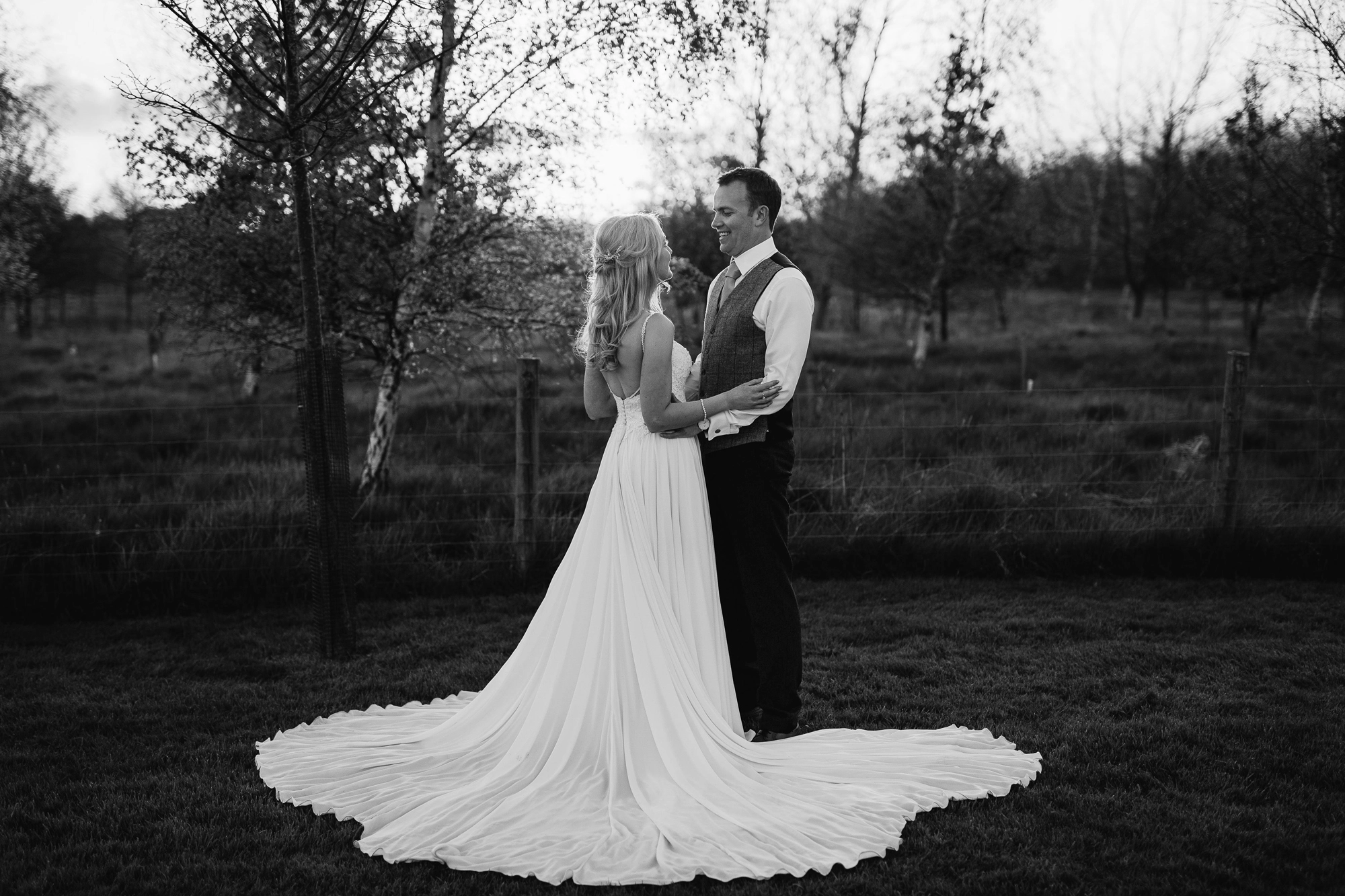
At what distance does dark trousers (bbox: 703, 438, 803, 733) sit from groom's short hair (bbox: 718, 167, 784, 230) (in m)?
1.01

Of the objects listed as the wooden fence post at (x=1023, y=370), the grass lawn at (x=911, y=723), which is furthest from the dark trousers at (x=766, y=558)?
the wooden fence post at (x=1023, y=370)

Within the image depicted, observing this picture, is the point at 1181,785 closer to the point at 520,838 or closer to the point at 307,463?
the point at 520,838

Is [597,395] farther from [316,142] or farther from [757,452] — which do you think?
[316,142]

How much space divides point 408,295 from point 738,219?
15.7 ft

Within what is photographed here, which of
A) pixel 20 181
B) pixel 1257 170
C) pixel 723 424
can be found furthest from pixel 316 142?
pixel 20 181

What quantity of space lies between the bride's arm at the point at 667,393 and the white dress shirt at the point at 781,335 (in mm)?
41

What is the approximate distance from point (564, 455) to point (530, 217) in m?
3.17

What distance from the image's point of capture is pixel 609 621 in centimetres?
403

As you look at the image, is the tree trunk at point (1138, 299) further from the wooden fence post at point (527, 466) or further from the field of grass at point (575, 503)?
the wooden fence post at point (527, 466)

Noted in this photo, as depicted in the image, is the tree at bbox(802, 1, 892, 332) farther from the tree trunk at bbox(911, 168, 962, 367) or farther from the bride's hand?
the bride's hand

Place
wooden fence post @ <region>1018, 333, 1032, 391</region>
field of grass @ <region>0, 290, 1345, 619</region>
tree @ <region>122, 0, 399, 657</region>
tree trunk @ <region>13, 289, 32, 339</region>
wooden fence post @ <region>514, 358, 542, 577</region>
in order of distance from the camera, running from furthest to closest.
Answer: tree trunk @ <region>13, 289, 32, 339</region>, wooden fence post @ <region>1018, 333, 1032, 391</region>, wooden fence post @ <region>514, 358, 542, 577</region>, field of grass @ <region>0, 290, 1345, 619</region>, tree @ <region>122, 0, 399, 657</region>

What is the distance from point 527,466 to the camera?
6.94 m

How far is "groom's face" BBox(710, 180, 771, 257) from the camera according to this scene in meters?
4.25

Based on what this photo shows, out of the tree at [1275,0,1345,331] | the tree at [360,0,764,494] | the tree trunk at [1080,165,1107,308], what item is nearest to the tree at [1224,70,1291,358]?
the tree at [1275,0,1345,331]
